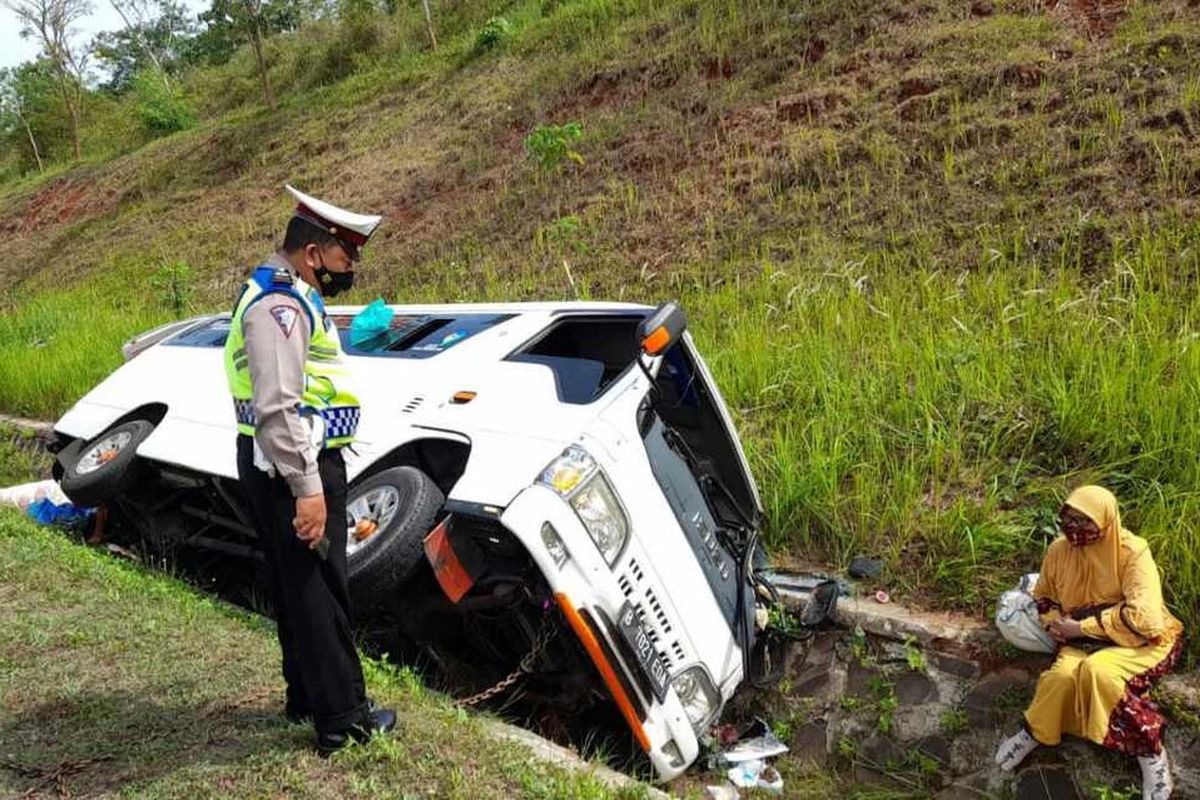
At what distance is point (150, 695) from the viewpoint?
3.61m

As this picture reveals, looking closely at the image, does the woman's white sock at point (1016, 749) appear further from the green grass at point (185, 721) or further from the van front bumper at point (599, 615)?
the green grass at point (185, 721)

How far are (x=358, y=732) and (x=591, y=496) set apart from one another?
115cm

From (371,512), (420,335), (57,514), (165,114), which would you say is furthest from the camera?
(165,114)

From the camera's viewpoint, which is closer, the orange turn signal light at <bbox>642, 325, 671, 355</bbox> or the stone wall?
the stone wall

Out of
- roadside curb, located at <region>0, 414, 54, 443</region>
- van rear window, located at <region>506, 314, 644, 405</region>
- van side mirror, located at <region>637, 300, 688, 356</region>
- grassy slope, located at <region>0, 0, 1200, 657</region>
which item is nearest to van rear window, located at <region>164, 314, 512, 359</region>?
van rear window, located at <region>506, 314, 644, 405</region>

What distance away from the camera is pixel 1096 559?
340 cm

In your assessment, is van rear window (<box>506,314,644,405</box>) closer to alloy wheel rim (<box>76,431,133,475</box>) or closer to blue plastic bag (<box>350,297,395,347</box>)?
blue plastic bag (<box>350,297,395,347</box>)

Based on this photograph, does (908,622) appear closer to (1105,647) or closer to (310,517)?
(1105,647)

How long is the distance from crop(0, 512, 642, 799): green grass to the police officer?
0.20 metres

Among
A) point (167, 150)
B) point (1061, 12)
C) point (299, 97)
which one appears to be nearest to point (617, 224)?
point (1061, 12)

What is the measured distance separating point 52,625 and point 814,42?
9.49 metres

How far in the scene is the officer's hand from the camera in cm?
278

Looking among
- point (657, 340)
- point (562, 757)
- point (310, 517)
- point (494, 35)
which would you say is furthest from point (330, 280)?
point (494, 35)

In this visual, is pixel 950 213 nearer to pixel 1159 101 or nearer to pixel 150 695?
pixel 1159 101
